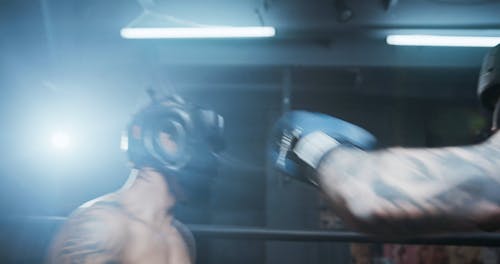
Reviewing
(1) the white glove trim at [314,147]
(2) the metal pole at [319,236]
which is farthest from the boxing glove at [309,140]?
(2) the metal pole at [319,236]

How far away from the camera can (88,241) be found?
1.29 m

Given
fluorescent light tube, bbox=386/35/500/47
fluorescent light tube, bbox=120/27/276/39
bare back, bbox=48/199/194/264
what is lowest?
bare back, bbox=48/199/194/264

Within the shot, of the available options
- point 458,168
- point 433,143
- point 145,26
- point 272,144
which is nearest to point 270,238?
point 272,144

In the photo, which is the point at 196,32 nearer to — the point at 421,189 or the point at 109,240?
the point at 109,240

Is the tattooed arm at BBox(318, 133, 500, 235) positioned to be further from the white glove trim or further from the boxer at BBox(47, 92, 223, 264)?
the boxer at BBox(47, 92, 223, 264)

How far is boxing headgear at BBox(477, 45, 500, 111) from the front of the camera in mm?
794

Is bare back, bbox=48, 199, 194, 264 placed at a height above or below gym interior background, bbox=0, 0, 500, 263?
below

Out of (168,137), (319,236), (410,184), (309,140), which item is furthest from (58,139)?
(410,184)

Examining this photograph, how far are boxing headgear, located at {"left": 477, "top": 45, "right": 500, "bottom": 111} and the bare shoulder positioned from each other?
3.56 ft

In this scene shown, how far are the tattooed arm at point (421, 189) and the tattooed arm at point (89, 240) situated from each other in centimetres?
86

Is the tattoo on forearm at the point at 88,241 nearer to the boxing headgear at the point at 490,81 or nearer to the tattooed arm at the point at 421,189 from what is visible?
the tattooed arm at the point at 421,189

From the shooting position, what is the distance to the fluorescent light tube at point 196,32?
2.47m

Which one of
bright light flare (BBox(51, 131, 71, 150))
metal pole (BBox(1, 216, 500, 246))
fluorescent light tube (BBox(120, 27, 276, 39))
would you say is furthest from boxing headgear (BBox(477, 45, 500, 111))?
bright light flare (BBox(51, 131, 71, 150))

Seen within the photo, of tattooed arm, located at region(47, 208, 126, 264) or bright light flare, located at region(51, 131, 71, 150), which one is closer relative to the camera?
tattooed arm, located at region(47, 208, 126, 264)
